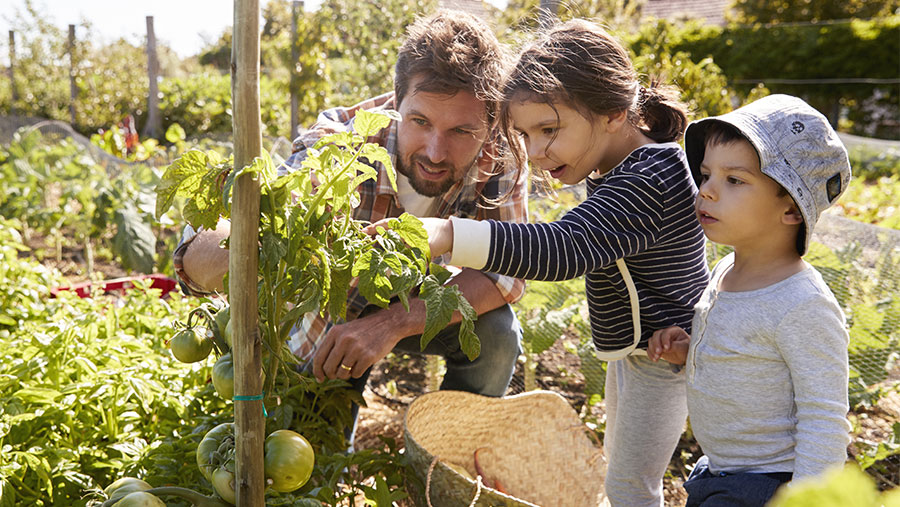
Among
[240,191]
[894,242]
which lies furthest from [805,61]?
[240,191]

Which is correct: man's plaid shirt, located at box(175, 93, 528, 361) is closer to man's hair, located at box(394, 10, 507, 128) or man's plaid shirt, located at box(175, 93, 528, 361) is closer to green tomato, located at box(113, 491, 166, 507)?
man's hair, located at box(394, 10, 507, 128)

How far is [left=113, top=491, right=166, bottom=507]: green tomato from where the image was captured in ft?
2.93

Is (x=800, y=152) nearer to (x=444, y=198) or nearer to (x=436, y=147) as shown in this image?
(x=436, y=147)

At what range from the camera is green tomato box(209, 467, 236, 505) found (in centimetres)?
96

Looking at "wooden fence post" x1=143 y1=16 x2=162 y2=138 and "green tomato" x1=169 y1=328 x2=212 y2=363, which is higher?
"wooden fence post" x1=143 y1=16 x2=162 y2=138

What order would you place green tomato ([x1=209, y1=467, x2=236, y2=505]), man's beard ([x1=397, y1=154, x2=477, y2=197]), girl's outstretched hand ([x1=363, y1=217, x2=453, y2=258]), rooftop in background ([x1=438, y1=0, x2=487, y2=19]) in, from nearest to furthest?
green tomato ([x1=209, y1=467, x2=236, y2=505])
girl's outstretched hand ([x1=363, y1=217, x2=453, y2=258])
man's beard ([x1=397, y1=154, x2=477, y2=197])
rooftop in background ([x1=438, y1=0, x2=487, y2=19])

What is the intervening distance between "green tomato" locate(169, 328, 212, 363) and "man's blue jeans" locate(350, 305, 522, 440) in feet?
3.00

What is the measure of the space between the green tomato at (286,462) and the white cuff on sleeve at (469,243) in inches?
14.4

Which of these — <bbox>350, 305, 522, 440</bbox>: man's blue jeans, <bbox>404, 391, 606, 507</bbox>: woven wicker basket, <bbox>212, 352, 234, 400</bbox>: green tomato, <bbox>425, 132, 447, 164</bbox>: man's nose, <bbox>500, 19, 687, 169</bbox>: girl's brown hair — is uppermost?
<bbox>500, 19, 687, 169</bbox>: girl's brown hair

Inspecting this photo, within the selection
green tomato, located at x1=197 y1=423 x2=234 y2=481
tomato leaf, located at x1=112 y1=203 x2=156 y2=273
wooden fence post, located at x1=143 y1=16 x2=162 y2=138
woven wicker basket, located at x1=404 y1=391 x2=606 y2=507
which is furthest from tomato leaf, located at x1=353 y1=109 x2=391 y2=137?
wooden fence post, located at x1=143 y1=16 x2=162 y2=138

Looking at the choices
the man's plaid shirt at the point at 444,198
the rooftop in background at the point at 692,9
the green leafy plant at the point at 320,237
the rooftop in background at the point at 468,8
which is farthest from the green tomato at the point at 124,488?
the rooftop in background at the point at 692,9

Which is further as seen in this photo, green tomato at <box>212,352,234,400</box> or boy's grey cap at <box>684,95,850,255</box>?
boy's grey cap at <box>684,95,850,255</box>

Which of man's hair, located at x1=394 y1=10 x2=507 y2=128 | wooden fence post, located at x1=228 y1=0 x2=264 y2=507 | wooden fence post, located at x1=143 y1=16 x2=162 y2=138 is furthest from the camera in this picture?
wooden fence post, located at x1=143 y1=16 x2=162 y2=138

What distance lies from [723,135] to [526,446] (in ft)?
3.57
